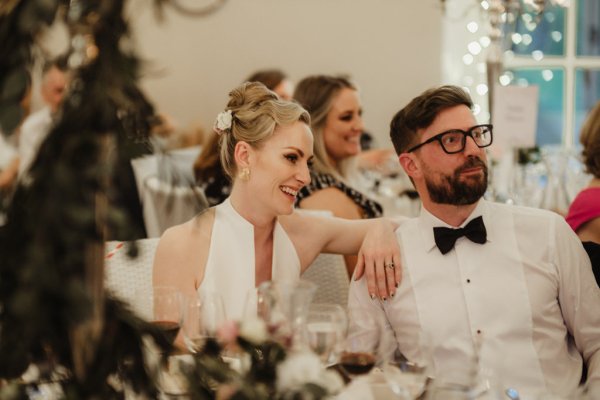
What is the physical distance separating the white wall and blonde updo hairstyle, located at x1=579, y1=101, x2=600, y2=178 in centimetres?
319

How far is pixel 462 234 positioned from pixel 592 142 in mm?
879

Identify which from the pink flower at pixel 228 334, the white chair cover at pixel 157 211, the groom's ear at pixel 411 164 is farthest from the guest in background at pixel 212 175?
the pink flower at pixel 228 334

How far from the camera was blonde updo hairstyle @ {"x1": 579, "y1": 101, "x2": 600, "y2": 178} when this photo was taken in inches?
118

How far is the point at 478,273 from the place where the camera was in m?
2.49

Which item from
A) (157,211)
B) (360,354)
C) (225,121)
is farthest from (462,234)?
(157,211)

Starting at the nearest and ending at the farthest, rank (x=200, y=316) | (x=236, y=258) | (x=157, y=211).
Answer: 1. (x=200, y=316)
2. (x=236, y=258)
3. (x=157, y=211)

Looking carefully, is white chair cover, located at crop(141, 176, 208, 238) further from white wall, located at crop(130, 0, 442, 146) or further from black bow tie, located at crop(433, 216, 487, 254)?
black bow tie, located at crop(433, 216, 487, 254)

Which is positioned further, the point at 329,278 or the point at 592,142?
the point at 592,142

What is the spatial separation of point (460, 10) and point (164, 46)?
7.00ft

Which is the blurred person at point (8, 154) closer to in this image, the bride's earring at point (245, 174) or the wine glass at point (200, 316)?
the wine glass at point (200, 316)

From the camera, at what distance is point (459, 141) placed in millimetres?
2504

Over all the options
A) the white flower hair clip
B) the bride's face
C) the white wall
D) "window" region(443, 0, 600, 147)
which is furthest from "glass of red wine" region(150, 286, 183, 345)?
"window" region(443, 0, 600, 147)

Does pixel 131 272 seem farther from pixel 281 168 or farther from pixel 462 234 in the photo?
pixel 462 234

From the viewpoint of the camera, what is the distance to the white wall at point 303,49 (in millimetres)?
6160
